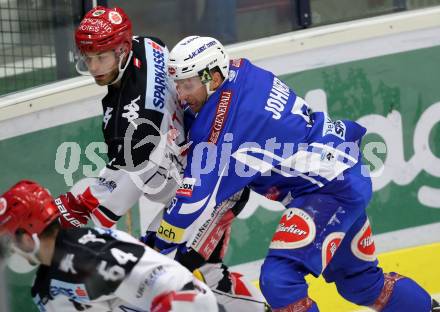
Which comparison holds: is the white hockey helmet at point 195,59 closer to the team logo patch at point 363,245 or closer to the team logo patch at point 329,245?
the team logo patch at point 329,245

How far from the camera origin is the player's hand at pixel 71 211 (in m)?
5.33

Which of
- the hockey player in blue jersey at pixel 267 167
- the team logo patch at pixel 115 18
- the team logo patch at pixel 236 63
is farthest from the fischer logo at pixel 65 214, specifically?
the team logo patch at pixel 236 63

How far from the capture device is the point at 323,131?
5.29m

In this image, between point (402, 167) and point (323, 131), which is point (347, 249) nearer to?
point (323, 131)

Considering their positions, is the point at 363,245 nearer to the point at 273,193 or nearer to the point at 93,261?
the point at 273,193

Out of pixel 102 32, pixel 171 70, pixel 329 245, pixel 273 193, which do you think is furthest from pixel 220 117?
pixel 329 245

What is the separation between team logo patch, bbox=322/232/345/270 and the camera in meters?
5.25

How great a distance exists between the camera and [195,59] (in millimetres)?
5117

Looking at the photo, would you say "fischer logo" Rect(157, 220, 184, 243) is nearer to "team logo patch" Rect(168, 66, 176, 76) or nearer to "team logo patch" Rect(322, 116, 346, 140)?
"team logo patch" Rect(168, 66, 176, 76)

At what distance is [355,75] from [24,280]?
76.5 inches


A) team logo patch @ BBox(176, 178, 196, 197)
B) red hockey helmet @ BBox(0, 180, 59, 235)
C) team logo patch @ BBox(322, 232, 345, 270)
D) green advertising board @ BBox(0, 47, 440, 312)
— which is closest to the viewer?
red hockey helmet @ BBox(0, 180, 59, 235)

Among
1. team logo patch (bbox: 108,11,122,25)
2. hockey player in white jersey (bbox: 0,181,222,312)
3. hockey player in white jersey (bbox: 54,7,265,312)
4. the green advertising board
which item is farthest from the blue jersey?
the green advertising board

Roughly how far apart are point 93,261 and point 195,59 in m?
1.20

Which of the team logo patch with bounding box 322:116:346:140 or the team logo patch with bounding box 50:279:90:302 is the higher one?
the team logo patch with bounding box 322:116:346:140
